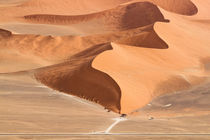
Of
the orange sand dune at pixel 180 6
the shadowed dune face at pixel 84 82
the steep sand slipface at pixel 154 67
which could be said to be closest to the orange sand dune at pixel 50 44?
the steep sand slipface at pixel 154 67

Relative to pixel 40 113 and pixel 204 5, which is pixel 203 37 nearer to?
pixel 204 5

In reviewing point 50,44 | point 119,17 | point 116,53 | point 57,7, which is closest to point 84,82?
point 116,53

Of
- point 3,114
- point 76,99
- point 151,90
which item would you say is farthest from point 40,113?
point 151,90

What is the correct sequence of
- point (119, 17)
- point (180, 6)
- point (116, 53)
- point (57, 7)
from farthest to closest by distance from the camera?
point (57, 7) < point (180, 6) < point (119, 17) < point (116, 53)

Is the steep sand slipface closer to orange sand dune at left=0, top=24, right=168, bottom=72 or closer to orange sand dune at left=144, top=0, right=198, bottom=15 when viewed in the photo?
orange sand dune at left=0, top=24, right=168, bottom=72

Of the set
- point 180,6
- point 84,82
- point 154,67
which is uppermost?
point 180,6

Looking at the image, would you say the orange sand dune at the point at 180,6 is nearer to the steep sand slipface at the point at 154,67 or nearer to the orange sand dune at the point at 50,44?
the orange sand dune at the point at 50,44

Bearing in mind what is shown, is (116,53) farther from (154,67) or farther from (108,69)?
(108,69)

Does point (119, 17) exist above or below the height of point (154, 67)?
above
